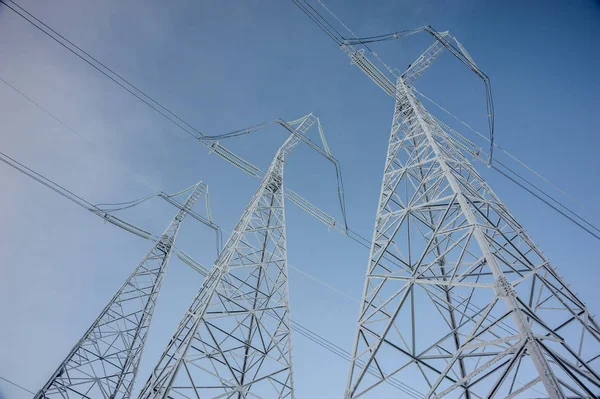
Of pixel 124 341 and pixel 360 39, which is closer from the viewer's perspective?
pixel 124 341

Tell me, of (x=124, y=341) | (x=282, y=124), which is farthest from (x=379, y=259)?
(x=124, y=341)

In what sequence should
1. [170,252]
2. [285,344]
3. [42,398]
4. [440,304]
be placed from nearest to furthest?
[440,304], [285,344], [42,398], [170,252]

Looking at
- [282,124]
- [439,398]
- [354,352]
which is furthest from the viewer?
[282,124]

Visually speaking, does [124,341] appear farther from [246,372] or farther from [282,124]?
[282,124]

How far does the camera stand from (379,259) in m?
7.32

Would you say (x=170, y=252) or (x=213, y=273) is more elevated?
(x=170, y=252)

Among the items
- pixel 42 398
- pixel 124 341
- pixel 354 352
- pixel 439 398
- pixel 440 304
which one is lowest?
pixel 42 398

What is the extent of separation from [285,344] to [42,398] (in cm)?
847

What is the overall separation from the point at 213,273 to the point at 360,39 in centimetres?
1301

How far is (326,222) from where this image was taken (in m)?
15.9

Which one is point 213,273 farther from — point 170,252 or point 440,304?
point 170,252

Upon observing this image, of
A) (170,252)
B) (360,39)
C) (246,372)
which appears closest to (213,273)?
(246,372)

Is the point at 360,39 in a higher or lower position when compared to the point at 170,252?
higher

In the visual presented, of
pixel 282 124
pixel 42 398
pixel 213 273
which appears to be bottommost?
pixel 42 398
